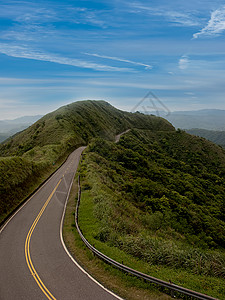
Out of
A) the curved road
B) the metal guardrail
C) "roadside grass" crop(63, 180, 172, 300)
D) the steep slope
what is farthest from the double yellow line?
the steep slope

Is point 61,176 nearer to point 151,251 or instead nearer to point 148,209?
point 148,209

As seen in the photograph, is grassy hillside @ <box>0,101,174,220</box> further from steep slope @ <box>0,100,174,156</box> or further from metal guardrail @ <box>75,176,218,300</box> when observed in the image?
metal guardrail @ <box>75,176,218,300</box>

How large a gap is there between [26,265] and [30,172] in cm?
1902

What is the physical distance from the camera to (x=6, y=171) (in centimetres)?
2406

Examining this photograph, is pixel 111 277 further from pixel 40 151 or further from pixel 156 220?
pixel 40 151

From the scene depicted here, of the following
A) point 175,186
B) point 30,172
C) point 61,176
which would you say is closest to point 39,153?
point 61,176

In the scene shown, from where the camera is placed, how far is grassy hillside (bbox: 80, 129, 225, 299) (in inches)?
401

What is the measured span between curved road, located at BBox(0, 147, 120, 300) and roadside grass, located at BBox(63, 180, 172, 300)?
1.33 feet

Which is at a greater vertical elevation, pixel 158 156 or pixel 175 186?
pixel 158 156

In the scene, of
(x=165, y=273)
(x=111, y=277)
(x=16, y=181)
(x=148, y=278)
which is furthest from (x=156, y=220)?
(x=16, y=181)

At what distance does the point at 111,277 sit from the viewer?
9.93m

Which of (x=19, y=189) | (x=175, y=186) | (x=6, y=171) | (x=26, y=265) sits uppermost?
(x=6, y=171)

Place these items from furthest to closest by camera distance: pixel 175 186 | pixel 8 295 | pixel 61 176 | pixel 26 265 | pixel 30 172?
Result: pixel 175 186 → pixel 61 176 → pixel 30 172 → pixel 26 265 → pixel 8 295

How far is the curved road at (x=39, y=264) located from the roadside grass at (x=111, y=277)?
40 centimetres
